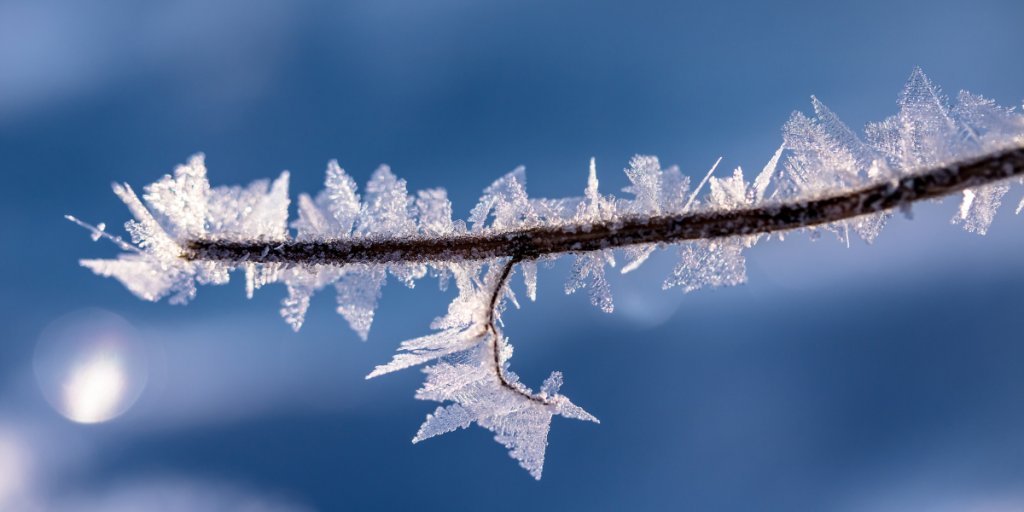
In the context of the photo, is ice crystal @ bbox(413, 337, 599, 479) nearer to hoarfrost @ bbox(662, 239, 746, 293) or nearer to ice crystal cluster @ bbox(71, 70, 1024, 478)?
ice crystal cluster @ bbox(71, 70, 1024, 478)

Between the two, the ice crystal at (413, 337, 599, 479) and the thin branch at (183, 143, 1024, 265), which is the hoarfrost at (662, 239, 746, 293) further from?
the ice crystal at (413, 337, 599, 479)

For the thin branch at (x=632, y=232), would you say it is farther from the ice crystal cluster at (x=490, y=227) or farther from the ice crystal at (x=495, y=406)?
the ice crystal at (x=495, y=406)

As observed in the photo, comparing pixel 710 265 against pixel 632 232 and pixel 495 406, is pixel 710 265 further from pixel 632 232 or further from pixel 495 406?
pixel 495 406

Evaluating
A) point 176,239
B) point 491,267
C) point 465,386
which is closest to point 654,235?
point 491,267

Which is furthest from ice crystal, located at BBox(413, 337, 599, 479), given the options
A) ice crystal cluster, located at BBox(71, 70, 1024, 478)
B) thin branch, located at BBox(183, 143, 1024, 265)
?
thin branch, located at BBox(183, 143, 1024, 265)

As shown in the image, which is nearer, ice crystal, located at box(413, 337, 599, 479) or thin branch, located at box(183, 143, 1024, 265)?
thin branch, located at box(183, 143, 1024, 265)

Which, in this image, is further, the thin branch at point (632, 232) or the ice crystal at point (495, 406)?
the ice crystal at point (495, 406)

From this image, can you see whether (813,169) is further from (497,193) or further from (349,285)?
(349,285)

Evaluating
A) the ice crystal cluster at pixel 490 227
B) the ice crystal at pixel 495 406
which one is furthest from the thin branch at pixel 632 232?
the ice crystal at pixel 495 406

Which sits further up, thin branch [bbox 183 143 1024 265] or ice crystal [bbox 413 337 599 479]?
thin branch [bbox 183 143 1024 265]
